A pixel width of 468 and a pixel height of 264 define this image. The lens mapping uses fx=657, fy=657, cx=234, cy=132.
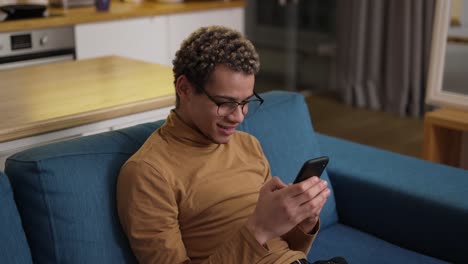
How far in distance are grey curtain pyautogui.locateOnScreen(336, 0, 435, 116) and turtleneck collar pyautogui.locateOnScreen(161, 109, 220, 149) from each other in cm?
340

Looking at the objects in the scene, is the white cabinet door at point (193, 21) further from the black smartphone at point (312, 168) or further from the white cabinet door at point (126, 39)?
the black smartphone at point (312, 168)

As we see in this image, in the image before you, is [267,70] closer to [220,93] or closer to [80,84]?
[80,84]

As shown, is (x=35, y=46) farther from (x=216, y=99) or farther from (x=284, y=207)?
(x=284, y=207)

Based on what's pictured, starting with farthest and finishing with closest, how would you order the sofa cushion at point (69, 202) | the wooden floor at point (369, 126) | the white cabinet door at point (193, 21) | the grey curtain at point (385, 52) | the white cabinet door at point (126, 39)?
1. the grey curtain at point (385, 52)
2. the wooden floor at point (369, 126)
3. the white cabinet door at point (193, 21)
4. the white cabinet door at point (126, 39)
5. the sofa cushion at point (69, 202)

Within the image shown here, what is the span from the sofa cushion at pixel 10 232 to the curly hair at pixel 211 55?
466 mm

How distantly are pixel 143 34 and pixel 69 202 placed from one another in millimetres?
2581

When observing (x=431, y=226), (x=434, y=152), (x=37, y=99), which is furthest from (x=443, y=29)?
(x=37, y=99)

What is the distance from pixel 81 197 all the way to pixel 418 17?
363 centimetres

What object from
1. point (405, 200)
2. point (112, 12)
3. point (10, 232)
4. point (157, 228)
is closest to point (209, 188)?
point (157, 228)

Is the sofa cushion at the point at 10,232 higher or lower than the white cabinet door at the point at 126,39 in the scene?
lower

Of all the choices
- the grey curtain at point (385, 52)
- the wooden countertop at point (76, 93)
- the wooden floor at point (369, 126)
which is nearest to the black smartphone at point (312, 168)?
the wooden countertop at point (76, 93)

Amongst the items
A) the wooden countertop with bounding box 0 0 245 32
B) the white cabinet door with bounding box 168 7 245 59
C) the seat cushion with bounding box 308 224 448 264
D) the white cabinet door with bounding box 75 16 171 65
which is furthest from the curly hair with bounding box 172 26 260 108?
the white cabinet door with bounding box 168 7 245 59

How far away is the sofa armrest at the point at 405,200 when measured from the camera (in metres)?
1.95

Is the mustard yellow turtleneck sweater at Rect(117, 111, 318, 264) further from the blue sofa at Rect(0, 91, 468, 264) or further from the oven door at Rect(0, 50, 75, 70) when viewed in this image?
the oven door at Rect(0, 50, 75, 70)
